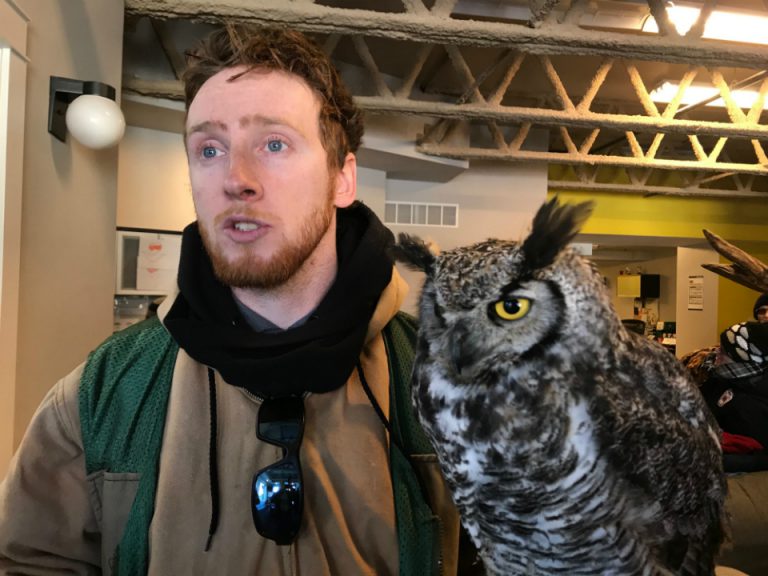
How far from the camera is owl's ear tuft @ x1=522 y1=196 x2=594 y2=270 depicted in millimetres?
667

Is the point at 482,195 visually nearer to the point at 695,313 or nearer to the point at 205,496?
the point at 695,313

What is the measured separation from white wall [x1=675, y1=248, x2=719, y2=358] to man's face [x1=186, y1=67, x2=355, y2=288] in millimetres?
7131

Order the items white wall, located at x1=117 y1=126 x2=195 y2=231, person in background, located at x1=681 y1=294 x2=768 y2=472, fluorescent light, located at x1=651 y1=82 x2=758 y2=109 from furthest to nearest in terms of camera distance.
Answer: fluorescent light, located at x1=651 y1=82 x2=758 y2=109
white wall, located at x1=117 y1=126 x2=195 y2=231
person in background, located at x1=681 y1=294 x2=768 y2=472

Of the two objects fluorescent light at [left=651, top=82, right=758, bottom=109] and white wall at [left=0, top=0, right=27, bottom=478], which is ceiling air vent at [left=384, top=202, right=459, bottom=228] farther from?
white wall at [left=0, top=0, right=27, bottom=478]

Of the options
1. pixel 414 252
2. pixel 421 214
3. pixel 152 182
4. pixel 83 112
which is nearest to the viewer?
pixel 414 252

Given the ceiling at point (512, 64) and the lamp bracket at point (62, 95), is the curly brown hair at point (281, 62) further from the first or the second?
the ceiling at point (512, 64)

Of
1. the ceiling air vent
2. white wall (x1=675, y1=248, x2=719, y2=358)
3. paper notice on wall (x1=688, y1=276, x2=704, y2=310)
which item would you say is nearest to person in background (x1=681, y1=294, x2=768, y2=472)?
the ceiling air vent

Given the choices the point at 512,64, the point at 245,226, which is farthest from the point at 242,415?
the point at 512,64

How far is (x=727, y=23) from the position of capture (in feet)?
11.4

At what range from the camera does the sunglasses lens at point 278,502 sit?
884mm

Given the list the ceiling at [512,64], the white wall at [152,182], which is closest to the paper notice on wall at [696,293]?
the ceiling at [512,64]

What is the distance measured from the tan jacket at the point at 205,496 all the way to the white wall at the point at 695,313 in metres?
7.04

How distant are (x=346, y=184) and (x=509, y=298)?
1.87ft

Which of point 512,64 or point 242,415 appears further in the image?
point 512,64
